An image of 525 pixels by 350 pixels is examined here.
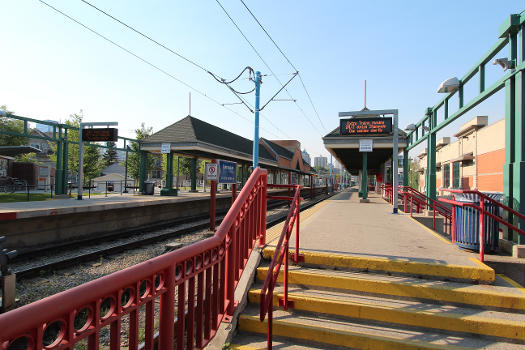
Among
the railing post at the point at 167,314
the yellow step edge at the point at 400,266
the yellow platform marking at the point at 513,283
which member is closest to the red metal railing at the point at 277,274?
the yellow step edge at the point at 400,266

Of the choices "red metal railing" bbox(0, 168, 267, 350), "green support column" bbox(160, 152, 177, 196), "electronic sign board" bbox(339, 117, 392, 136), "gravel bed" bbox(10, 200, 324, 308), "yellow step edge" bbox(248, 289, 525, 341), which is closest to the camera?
"red metal railing" bbox(0, 168, 267, 350)

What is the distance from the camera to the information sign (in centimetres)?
952

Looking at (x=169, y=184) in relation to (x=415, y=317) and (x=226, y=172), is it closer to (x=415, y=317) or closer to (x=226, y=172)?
(x=226, y=172)

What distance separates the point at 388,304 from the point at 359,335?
0.65 m

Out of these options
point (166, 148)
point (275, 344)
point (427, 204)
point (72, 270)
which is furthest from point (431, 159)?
point (166, 148)

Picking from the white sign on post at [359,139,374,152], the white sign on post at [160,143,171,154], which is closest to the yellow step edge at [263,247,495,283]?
the white sign on post at [359,139,374,152]

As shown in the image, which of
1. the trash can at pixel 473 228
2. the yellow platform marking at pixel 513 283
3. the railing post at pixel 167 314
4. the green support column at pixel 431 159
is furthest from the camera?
the green support column at pixel 431 159

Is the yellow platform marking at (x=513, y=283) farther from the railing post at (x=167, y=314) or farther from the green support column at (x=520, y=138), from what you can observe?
the railing post at (x=167, y=314)

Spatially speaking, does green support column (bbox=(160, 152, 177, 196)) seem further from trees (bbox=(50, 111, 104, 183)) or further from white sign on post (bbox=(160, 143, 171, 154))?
trees (bbox=(50, 111, 104, 183))

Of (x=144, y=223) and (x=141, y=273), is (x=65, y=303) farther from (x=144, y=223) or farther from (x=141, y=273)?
(x=144, y=223)

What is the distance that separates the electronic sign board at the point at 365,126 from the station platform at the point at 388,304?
12.2 metres

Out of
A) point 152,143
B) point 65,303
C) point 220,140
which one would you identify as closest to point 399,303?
point 65,303

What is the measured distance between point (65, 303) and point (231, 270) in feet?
6.28

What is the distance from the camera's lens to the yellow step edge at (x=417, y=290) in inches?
132
